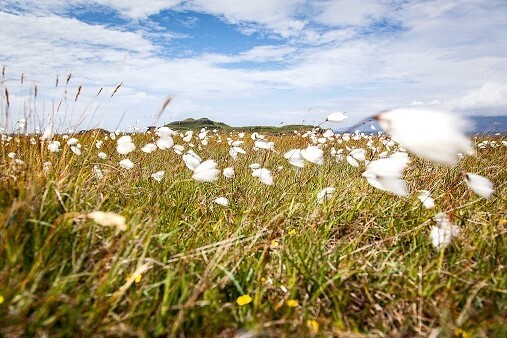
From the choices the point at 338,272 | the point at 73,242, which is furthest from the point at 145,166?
the point at 338,272

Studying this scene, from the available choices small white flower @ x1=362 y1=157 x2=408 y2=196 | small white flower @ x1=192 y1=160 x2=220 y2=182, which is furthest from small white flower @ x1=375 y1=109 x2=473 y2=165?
small white flower @ x1=192 y1=160 x2=220 y2=182

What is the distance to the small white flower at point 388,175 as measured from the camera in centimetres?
269

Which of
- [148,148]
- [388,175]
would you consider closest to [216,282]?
[388,175]

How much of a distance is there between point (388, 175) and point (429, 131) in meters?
0.68

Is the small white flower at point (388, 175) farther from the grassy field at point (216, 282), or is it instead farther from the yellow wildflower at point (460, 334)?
the yellow wildflower at point (460, 334)

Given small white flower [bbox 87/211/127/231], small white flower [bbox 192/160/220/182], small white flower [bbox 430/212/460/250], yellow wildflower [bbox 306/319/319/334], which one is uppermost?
small white flower [bbox 87/211/127/231]

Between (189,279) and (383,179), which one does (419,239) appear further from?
(189,279)

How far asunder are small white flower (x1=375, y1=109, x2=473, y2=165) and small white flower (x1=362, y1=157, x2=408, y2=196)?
59 centimetres

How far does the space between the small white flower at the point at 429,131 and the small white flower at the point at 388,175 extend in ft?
1.93

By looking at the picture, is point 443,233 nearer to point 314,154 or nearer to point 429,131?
point 429,131

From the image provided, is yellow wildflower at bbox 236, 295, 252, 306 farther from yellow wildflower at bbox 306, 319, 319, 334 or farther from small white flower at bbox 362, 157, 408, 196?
small white flower at bbox 362, 157, 408, 196

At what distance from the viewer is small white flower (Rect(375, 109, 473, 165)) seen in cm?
204

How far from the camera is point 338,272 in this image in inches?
88.8

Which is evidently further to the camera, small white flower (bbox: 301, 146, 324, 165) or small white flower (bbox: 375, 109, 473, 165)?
small white flower (bbox: 301, 146, 324, 165)
